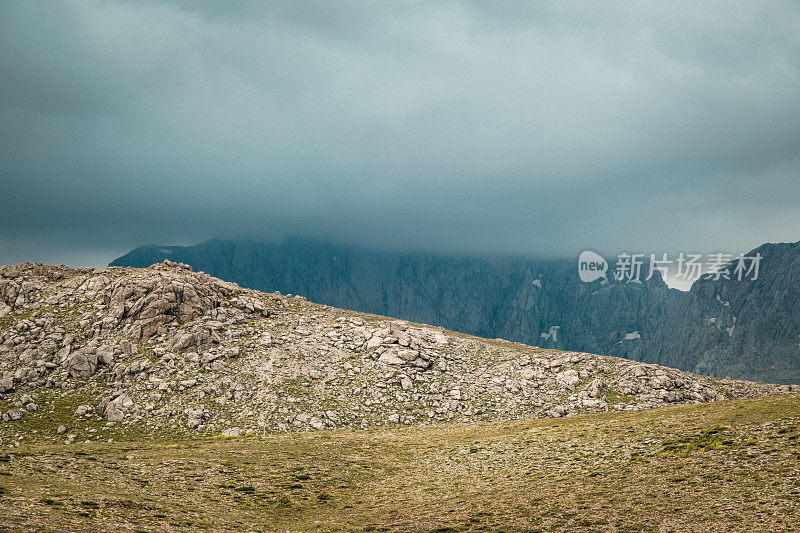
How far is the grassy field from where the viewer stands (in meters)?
34.8

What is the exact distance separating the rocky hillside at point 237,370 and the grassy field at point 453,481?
44.1 ft

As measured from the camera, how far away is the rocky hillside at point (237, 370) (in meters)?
82.1

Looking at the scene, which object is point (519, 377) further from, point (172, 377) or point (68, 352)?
point (68, 352)

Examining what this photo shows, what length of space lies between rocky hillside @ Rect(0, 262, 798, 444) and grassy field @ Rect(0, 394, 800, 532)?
13428 mm

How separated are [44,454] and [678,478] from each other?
62353mm

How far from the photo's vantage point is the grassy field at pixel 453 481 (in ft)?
114

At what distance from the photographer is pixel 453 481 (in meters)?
52.0

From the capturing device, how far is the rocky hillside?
82125 millimetres

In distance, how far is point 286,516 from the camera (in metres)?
42.2

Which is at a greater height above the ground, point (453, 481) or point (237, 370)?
point (237, 370)

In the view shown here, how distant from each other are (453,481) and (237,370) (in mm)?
55606

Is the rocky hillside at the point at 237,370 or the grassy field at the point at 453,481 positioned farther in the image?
the rocky hillside at the point at 237,370

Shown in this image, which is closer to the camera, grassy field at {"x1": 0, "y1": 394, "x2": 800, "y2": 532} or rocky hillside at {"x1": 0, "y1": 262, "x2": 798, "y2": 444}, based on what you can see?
grassy field at {"x1": 0, "y1": 394, "x2": 800, "y2": 532}

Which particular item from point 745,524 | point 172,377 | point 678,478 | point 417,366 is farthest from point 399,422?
point 745,524
